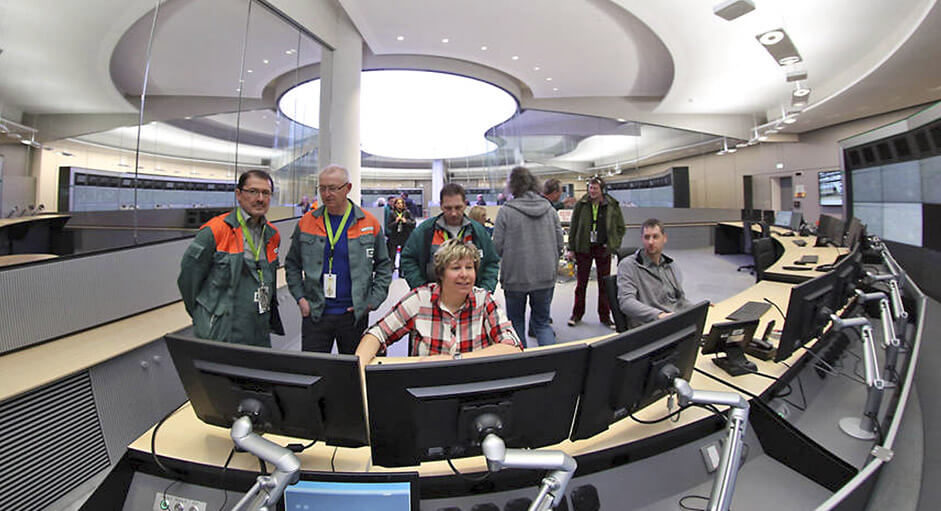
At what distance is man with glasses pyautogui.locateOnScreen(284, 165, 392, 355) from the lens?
80.3 inches

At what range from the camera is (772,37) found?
428cm

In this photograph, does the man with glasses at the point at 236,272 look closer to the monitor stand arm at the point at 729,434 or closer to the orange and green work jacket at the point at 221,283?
the orange and green work jacket at the point at 221,283

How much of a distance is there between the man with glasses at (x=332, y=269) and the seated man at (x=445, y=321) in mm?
526

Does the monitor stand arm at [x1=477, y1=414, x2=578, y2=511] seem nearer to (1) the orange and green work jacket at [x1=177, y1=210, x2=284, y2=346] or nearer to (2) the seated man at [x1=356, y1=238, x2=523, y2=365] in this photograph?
(2) the seated man at [x1=356, y1=238, x2=523, y2=365]

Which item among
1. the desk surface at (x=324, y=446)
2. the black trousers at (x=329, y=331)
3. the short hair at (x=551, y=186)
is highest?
the short hair at (x=551, y=186)

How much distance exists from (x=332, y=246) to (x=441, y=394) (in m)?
1.51

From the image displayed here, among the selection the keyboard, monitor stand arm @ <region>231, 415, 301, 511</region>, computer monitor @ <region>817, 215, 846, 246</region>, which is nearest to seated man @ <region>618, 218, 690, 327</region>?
the keyboard

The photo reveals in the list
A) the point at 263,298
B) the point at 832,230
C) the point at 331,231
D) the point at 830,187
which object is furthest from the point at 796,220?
the point at 263,298

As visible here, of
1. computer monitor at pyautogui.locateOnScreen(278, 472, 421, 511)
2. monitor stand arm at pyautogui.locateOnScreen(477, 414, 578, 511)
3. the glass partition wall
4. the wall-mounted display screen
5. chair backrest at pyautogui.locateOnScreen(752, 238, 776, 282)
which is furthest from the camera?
the wall-mounted display screen

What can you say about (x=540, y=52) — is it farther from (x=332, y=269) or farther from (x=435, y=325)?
(x=435, y=325)

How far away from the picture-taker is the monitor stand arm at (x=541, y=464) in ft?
2.32

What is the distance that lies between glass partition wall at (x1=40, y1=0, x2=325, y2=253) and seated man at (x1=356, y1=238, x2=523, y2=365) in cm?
213

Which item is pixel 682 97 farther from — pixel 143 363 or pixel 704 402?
pixel 143 363

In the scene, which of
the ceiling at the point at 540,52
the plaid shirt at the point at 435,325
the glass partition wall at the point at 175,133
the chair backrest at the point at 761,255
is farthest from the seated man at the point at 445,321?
the chair backrest at the point at 761,255
